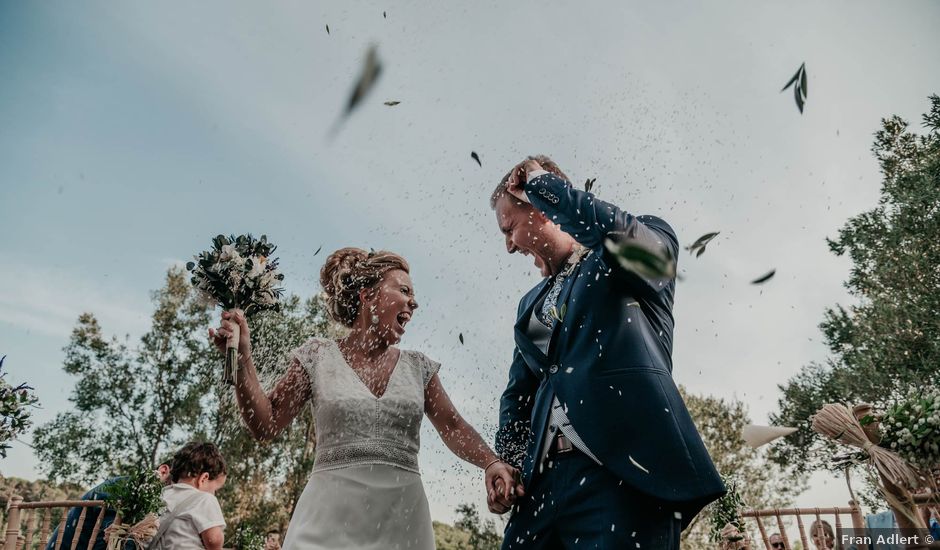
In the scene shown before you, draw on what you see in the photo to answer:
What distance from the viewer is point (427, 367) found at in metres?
3.49

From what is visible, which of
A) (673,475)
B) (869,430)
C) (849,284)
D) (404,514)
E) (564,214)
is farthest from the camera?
(849,284)

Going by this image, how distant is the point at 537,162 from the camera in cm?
258

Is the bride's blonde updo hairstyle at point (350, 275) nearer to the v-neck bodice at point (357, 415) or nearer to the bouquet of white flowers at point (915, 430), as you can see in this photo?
→ the v-neck bodice at point (357, 415)

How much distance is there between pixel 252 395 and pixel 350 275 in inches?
36.2

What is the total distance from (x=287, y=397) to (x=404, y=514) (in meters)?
0.82

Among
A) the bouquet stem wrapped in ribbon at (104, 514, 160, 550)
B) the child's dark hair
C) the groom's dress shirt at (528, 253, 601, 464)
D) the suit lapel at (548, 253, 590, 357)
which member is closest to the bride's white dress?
the groom's dress shirt at (528, 253, 601, 464)

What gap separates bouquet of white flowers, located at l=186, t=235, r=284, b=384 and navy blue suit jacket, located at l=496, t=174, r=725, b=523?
157 cm

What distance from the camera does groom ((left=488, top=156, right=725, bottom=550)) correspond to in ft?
6.13

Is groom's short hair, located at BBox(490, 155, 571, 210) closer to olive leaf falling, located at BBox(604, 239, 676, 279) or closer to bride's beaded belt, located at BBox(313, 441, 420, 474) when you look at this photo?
olive leaf falling, located at BBox(604, 239, 676, 279)

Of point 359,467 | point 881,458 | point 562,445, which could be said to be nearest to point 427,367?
point 359,467

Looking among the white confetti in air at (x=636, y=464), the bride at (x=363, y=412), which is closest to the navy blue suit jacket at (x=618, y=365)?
the white confetti in air at (x=636, y=464)

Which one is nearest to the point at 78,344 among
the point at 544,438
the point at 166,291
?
the point at 166,291

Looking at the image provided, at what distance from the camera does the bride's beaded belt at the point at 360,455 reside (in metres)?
2.95

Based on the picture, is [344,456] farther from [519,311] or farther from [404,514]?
[519,311]
